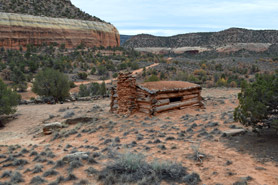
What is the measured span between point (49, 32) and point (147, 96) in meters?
46.2

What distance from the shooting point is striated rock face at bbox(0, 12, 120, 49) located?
4388 centimetres

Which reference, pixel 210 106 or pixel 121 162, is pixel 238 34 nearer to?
pixel 210 106

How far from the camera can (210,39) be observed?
79.1 m

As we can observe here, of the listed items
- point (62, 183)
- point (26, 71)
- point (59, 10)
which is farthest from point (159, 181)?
point (59, 10)

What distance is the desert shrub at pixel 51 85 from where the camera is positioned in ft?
62.3

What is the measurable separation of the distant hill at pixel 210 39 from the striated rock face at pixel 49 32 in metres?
33.5

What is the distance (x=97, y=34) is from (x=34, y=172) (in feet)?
186

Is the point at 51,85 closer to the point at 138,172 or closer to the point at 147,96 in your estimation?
the point at 147,96

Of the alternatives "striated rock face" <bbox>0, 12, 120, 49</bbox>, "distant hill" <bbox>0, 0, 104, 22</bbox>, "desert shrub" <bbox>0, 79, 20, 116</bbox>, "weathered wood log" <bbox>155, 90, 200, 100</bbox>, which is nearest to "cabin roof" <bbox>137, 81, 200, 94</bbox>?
"weathered wood log" <bbox>155, 90, 200, 100</bbox>

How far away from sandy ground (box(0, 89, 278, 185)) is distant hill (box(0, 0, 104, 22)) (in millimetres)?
45897

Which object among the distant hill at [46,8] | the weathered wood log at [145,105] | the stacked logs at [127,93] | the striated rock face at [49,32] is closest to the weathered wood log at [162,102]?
the weathered wood log at [145,105]

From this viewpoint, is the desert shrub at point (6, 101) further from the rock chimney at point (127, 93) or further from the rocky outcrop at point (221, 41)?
the rocky outcrop at point (221, 41)

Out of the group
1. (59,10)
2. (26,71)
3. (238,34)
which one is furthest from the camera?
(238,34)

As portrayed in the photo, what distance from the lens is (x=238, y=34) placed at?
241 ft
